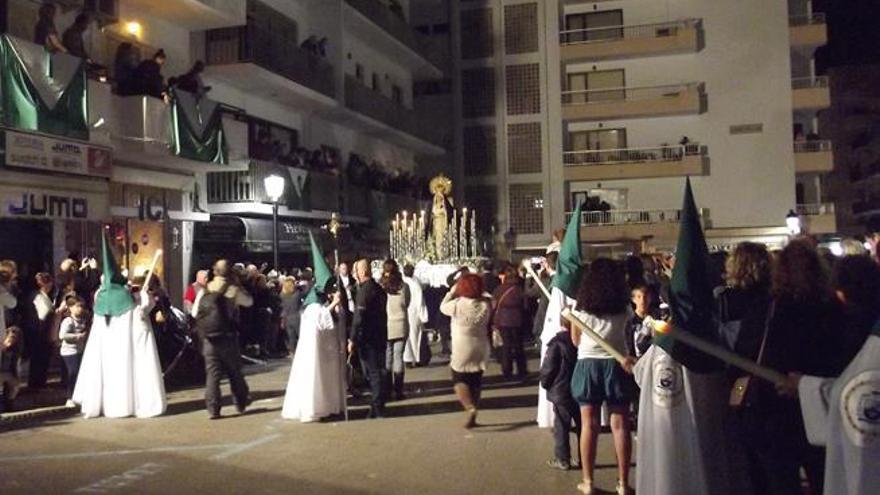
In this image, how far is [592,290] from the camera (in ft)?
24.3

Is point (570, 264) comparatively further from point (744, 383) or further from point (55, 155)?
point (55, 155)

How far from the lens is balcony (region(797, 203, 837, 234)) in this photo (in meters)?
40.4

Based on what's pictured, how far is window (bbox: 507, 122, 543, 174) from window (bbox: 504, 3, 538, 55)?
11.8ft

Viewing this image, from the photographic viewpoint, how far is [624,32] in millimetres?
42219

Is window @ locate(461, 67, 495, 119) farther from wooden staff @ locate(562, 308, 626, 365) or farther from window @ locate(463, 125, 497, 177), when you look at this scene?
wooden staff @ locate(562, 308, 626, 365)

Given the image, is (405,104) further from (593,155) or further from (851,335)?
(851,335)

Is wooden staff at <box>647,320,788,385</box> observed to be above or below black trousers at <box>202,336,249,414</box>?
above

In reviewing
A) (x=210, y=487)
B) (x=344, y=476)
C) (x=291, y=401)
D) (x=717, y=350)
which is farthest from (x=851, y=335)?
(x=291, y=401)

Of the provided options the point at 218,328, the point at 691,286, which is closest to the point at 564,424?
the point at 691,286

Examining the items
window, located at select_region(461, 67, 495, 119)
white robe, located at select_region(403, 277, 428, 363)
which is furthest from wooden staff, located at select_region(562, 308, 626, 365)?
window, located at select_region(461, 67, 495, 119)

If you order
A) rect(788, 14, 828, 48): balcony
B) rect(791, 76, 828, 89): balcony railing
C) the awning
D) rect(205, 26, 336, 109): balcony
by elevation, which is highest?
rect(788, 14, 828, 48): balcony

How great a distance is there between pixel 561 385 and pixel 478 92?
3637cm

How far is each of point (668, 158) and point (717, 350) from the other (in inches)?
1487

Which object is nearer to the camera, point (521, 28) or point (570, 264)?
point (570, 264)
